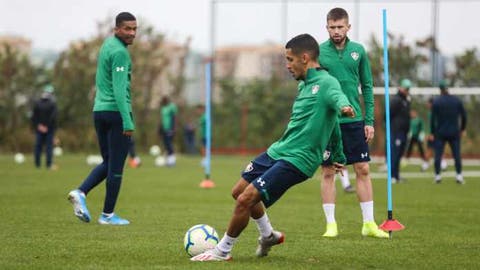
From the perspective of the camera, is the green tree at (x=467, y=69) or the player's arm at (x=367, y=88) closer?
the player's arm at (x=367, y=88)

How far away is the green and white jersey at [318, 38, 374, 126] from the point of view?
9570 mm

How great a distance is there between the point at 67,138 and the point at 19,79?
2853mm

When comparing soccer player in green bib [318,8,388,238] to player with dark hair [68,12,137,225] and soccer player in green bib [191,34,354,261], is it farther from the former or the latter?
player with dark hair [68,12,137,225]

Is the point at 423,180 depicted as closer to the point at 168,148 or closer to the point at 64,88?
the point at 168,148

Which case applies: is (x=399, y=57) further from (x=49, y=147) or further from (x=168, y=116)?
(x=49, y=147)

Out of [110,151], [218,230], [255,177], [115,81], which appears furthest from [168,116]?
[255,177]

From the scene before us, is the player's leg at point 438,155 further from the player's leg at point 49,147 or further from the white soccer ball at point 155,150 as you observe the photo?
the white soccer ball at point 155,150

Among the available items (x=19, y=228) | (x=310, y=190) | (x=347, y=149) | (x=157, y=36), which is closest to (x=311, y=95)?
(x=347, y=149)

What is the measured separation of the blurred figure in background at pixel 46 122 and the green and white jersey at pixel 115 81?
47.6ft

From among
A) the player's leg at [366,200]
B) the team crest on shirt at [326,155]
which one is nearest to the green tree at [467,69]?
the player's leg at [366,200]

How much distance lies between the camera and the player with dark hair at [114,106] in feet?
34.0

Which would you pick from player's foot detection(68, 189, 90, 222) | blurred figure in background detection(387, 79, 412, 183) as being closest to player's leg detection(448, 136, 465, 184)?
blurred figure in background detection(387, 79, 412, 183)

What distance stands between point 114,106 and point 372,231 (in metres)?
3.13

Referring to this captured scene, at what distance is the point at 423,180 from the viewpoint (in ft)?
69.3
